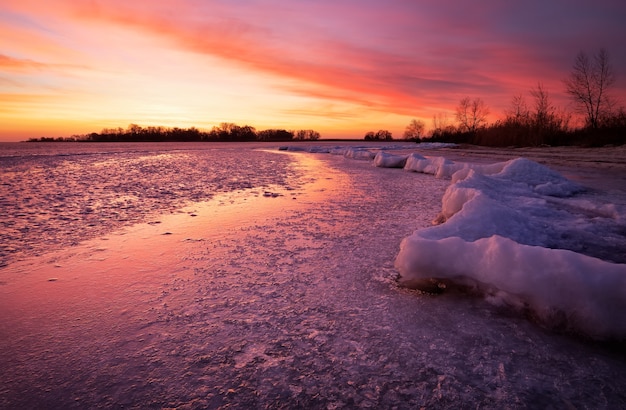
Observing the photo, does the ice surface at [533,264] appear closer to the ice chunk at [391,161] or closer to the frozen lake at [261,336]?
the frozen lake at [261,336]

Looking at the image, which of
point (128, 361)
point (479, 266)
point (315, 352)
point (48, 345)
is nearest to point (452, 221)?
point (479, 266)

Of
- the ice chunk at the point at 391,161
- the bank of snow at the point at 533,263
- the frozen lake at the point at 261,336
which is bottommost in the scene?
the frozen lake at the point at 261,336

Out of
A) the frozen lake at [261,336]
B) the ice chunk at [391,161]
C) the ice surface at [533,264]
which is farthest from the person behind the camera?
the ice chunk at [391,161]

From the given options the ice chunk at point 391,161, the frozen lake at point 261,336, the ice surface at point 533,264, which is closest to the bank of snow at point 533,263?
the ice surface at point 533,264

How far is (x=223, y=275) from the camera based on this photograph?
237 centimetres

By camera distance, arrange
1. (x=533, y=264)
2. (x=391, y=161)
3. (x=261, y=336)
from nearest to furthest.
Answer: (x=261, y=336), (x=533, y=264), (x=391, y=161)

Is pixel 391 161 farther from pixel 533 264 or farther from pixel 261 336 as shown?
pixel 261 336

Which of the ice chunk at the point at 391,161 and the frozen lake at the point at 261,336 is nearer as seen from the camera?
the frozen lake at the point at 261,336

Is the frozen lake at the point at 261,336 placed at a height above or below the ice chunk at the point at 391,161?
below

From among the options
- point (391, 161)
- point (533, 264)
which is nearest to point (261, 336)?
point (533, 264)

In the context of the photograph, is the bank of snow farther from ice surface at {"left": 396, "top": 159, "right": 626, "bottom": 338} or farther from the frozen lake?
the frozen lake

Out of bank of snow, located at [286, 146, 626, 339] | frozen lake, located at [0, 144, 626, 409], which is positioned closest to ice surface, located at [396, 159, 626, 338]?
bank of snow, located at [286, 146, 626, 339]

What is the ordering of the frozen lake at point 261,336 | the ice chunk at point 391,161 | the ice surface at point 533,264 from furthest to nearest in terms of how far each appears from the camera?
the ice chunk at point 391,161 < the ice surface at point 533,264 < the frozen lake at point 261,336

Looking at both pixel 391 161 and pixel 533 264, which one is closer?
pixel 533 264
